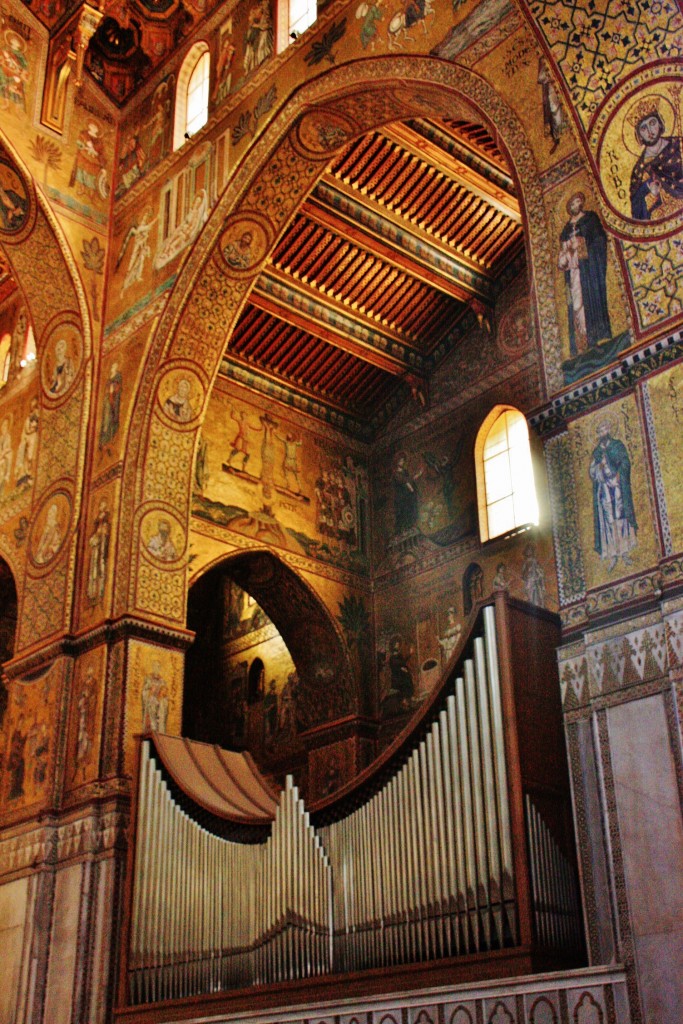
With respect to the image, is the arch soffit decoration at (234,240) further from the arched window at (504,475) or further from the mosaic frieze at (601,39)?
the arched window at (504,475)

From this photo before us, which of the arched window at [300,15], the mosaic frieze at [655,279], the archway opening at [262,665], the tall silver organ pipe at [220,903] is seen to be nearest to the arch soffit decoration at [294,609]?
the archway opening at [262,665]

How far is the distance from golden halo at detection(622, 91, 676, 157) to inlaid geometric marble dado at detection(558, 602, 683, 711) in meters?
3.03

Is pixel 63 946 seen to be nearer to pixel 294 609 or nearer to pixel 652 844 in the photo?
pixel 294 609

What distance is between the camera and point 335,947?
27.8 ft

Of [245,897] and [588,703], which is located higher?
[588,703]

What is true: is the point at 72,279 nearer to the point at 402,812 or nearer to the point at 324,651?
the point at 324,651

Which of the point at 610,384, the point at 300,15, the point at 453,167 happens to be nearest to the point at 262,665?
the point at 453,167

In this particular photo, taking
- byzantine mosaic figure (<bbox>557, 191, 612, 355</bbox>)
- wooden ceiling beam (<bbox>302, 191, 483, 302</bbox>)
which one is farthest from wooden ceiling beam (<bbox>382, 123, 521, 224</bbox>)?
byzantine mosaic figure (<bbox>557, 191, 612, 355</bbox>)

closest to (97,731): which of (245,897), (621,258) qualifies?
(245,897)

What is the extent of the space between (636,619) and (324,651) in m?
8.21

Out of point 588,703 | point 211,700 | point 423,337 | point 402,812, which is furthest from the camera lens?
point 211,700

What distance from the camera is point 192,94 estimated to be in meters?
13.9

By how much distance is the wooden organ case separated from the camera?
7363mm

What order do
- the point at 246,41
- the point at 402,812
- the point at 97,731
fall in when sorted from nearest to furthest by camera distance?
the point at 402,812, the point at 97,731, the point at 246,41
